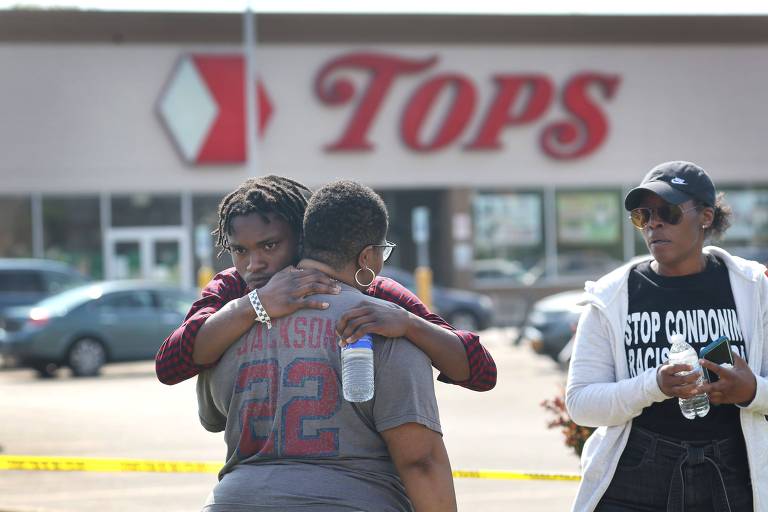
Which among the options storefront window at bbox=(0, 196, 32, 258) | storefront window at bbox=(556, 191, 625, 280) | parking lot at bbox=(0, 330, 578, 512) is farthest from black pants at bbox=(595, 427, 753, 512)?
storefront window at bbox=(556, 191, 625, 280)

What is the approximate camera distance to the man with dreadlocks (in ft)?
9.58

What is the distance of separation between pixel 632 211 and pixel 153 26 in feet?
86.0

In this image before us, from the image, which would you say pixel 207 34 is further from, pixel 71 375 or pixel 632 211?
pixel 632 211

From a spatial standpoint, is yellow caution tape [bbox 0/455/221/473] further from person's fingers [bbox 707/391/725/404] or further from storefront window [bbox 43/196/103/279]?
storefront window [bbox 43/196/103/279]

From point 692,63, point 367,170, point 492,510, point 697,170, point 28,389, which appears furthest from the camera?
point 692,63

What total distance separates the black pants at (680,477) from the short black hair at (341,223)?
46.8 inches

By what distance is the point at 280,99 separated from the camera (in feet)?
96.4

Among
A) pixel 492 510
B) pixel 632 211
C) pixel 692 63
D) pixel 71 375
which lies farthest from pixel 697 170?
pixel 692 63

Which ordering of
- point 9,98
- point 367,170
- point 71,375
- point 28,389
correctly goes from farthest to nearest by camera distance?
point 367,170 < point 9,98 < point 71,375 < point 28,389

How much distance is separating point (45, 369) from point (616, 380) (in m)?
16.4

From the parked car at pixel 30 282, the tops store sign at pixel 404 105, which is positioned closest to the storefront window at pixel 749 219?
the tops store sign at pixel 404 105

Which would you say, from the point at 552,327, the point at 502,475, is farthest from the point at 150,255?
the point at 502,475

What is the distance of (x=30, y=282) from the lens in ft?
70.2

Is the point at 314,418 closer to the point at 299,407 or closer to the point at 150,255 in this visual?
the point at 299,407
